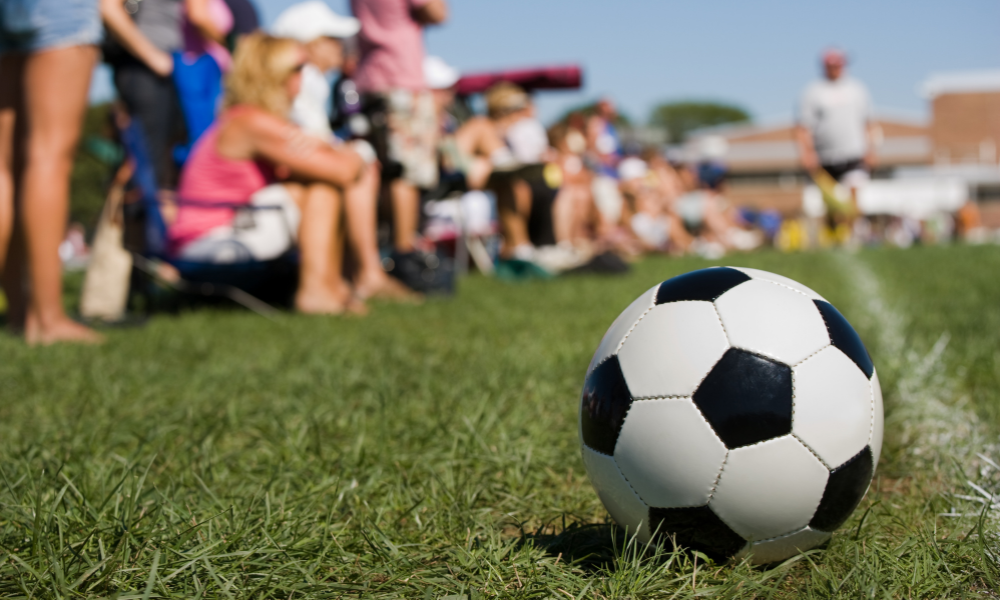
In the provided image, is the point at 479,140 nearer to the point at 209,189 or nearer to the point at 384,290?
the point at 384,290

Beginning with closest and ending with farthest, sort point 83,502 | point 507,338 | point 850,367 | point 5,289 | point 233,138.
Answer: point 850,367, point 83,502, point 507,338, point 5,289, point 233,138

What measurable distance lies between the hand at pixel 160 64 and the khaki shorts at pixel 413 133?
59.6 inches

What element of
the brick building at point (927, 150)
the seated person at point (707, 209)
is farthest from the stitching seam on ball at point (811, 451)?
the brick building at point (927, 150)

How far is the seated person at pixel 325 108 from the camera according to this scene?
5.62m


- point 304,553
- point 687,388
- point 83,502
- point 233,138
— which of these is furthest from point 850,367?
point 233,138

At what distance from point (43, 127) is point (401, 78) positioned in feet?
9.03

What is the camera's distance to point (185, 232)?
16.7 ft

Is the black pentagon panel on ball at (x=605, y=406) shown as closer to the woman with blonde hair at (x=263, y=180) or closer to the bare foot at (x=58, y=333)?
the bare foot at (x=58, y=333)

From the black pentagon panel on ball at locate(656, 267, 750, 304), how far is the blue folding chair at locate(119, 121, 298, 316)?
151 inches

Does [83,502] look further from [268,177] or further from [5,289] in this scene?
[268,177]

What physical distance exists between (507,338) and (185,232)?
219 centimetres

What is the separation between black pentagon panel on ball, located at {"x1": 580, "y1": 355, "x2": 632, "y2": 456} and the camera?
1.60 m

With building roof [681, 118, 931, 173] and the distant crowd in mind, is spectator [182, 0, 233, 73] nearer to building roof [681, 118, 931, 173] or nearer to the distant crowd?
the distant crowd

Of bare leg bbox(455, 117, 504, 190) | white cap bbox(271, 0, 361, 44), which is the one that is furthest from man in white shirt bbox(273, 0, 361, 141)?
bare leg bbox(455, 117, 504, 190)
